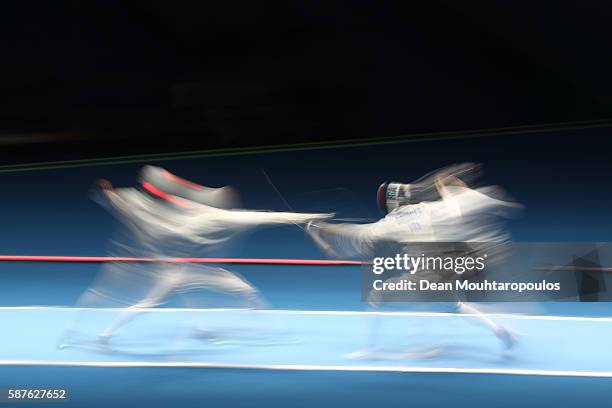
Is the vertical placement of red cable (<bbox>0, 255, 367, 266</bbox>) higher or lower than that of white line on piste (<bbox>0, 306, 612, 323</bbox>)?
higher

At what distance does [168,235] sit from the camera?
429 cm

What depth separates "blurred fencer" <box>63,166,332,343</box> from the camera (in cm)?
420

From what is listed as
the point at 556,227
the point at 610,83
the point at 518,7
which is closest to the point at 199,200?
the point at 556,227

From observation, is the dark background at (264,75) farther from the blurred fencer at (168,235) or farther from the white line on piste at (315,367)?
the white line on piste at (315,367)

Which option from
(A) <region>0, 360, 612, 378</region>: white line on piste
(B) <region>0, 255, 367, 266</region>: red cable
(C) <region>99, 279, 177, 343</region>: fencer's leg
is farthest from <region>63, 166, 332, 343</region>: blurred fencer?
(B) <region>0, 255, 367, 266</region>: red cable

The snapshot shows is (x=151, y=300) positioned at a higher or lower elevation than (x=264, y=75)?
lower

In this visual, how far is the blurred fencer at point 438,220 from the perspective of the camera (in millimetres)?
4082

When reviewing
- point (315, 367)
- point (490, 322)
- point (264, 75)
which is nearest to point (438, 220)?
point (490, 322)

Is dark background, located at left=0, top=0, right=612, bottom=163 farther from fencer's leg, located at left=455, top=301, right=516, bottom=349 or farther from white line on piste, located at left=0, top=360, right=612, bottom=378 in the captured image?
white line on piste, located at left=0, top=360, right=612, bottom=378

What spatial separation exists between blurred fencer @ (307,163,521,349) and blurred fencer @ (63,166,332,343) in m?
0.31

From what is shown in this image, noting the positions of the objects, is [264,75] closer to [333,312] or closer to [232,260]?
[232,260]

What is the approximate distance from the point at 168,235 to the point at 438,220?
1.36 metres

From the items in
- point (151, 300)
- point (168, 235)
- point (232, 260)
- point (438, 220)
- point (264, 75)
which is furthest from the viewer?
point (264, 75)

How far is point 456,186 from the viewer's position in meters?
4.13
